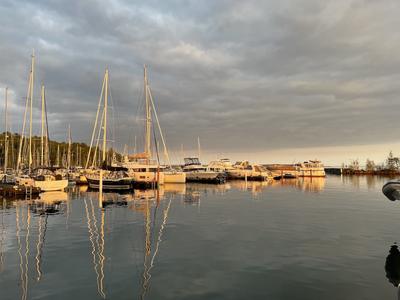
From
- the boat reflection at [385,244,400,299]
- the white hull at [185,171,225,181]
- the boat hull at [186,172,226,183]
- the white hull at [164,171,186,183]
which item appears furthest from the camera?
the white hull at [185,171,225,181]

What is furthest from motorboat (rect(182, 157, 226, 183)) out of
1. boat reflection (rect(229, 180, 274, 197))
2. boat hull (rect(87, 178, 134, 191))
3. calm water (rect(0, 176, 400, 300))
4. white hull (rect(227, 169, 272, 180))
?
calm water (rect(0, 176, 400, 300))

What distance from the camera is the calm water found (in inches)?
472

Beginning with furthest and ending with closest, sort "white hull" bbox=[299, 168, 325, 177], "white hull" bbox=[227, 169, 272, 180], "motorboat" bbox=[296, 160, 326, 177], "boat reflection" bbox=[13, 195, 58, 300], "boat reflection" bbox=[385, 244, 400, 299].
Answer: "motorboat" bbox=[296, 160, 326, 177] < "white hull" bbox=[299, 168, 325, 177] < "white hull" bbox=[227, 169, 272, 180] < "boat reflection" bbox=[13, 195, 58, 300] < "boat reflection" bbox=[385, 244, 400, 299]

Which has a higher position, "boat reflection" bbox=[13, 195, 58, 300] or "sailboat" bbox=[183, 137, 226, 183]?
"sailboat" bbox=[183, 137, 226, 183]

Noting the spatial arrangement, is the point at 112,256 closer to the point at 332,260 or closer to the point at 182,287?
the point at 182,287

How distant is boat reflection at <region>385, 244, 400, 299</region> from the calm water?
217 mm

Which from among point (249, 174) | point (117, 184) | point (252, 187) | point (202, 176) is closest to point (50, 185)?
point (117, 184)

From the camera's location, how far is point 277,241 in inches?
779

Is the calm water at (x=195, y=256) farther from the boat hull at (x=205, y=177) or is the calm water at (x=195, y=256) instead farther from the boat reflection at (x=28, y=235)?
the boat hull at (x=205, y=177)

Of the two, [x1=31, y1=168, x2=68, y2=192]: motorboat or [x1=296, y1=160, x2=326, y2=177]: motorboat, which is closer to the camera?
[x1=31, y1=168, x2=68, y2=192]: motorboat

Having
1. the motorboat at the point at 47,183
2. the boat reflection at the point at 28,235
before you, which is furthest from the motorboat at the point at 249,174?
the boat reflection at the point at 28,235

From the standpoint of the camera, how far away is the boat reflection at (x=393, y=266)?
Answer: 43.0 feet

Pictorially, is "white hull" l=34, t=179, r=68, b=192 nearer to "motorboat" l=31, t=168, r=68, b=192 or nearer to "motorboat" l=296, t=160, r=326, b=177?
"motorboat" l=31, t=168, r=68, b=192

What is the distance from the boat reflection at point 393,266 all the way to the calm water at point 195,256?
22cm
